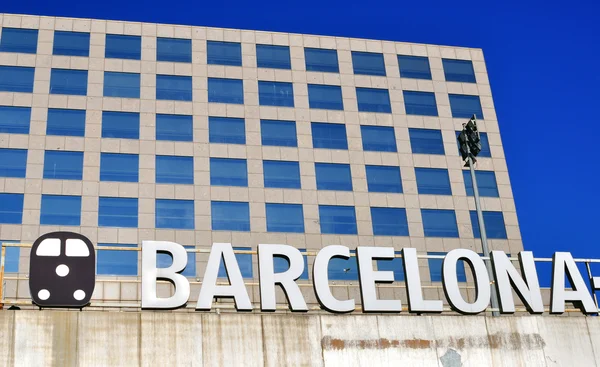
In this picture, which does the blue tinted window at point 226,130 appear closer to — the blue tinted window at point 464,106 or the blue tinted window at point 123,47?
the blue tinted window at point 123,47

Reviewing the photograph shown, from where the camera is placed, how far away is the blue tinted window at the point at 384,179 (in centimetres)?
6091

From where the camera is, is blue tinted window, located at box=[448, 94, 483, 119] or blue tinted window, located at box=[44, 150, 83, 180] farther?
blue tinted window, located at box=[448, 94, 483, 119]

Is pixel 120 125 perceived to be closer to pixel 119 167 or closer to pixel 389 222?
pixel 119 167

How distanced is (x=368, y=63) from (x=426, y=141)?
271 inches

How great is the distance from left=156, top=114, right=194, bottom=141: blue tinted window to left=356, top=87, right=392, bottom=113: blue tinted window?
11685mm

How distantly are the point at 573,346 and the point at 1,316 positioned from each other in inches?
474

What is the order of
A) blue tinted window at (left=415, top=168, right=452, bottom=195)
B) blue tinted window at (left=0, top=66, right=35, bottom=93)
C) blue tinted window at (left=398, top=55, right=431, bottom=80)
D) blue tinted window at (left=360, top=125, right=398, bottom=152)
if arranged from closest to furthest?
blue tinted window at (left=0, top=66, right=35, bottom=93)
blue tinted window at (left=415, top=168, right=452, bottom=195)
blue tinted window at (left=360, top=125, right=398, bottom=152)
blue tinted window at (left=398, top=55, right=431, bottom=80)

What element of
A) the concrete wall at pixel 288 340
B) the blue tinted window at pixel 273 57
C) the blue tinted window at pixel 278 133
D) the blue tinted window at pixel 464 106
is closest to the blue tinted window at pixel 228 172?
the blue tinted window at pixel 278 133

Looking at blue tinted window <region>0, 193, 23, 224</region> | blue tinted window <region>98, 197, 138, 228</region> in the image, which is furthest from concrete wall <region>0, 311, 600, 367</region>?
blue tinted window <region>0, 193, 23, 224</region>

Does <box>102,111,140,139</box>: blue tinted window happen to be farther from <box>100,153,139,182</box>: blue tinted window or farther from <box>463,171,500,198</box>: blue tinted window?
<box>463,171,500,198</box>: blue tinted window

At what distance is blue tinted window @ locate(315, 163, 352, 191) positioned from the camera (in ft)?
197

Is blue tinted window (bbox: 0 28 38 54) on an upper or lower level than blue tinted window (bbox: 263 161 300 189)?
upper

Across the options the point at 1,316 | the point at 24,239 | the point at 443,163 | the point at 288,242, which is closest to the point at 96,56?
the point at 24,239

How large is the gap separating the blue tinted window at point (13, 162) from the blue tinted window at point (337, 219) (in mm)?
18162
